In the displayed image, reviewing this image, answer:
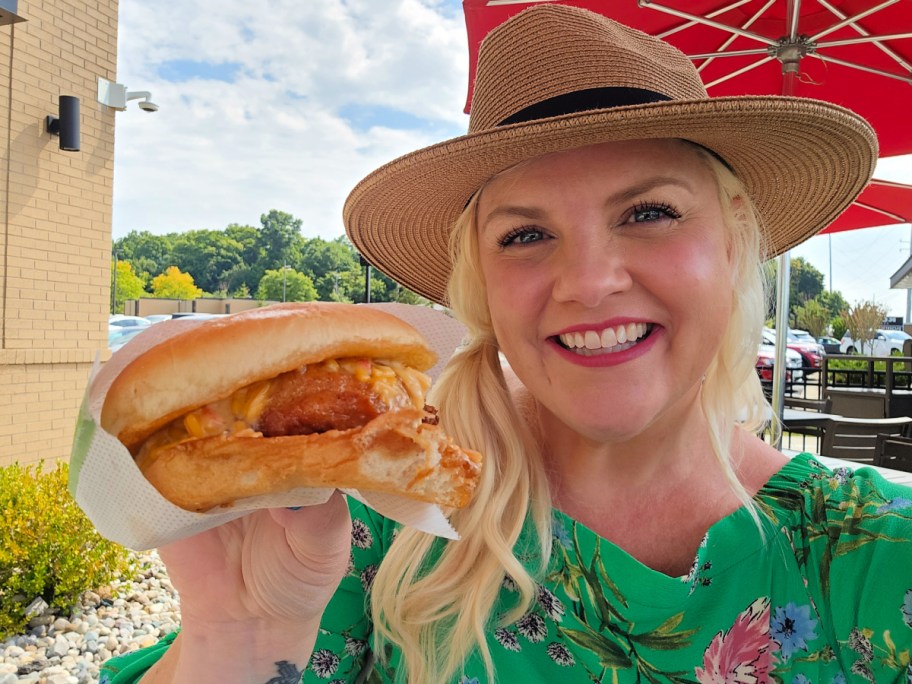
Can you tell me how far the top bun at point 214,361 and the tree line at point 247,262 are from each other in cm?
7110

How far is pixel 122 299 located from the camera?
61812mm

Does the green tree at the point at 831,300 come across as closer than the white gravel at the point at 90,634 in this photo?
No

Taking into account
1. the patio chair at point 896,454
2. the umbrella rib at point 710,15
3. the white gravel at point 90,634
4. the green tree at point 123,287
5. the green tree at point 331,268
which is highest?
the green tree at point 331,268

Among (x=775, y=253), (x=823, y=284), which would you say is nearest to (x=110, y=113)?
(x=775, y=253)

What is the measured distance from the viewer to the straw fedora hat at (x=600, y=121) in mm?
1411

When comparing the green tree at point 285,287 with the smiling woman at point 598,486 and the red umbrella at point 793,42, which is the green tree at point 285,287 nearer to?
the red umbrella at point 793,42

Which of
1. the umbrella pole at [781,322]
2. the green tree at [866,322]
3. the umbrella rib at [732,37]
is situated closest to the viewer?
the umbrella rib at [732,37]

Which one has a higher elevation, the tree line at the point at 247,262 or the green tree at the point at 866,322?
the tree line at the point at 247,262

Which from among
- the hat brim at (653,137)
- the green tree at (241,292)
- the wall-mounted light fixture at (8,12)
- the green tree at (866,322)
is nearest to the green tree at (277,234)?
the green tree at (241,292)

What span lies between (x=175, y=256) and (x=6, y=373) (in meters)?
86.4

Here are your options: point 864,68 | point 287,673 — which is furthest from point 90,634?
point 864,68

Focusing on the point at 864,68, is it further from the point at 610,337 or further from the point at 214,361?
the point at 214,361

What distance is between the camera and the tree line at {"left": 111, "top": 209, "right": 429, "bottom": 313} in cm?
7538

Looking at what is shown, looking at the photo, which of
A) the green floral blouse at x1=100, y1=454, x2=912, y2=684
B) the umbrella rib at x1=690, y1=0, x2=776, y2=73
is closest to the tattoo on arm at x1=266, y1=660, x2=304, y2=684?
the green floral blouse at x1=100, y1=454, x2=912, y2=684
